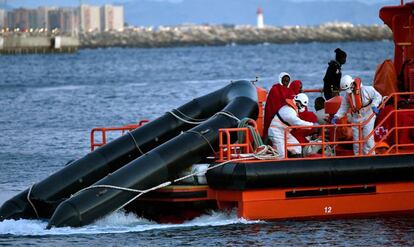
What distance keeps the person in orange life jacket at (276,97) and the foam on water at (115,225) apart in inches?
61.4

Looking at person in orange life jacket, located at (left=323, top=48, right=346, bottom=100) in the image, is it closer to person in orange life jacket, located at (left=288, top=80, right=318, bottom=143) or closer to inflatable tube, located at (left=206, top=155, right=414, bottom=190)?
person in orange life jacket, located at (left=288, top=80, right=318, bottom=143)

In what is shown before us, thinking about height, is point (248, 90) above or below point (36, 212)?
above

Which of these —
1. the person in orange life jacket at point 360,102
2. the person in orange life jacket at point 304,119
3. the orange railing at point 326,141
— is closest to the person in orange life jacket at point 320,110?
the person in orange life jacket at point 304,119

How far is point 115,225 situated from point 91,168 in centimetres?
100

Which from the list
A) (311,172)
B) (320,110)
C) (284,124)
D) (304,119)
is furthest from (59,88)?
(311,172)

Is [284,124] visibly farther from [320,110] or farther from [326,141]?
[320,110]

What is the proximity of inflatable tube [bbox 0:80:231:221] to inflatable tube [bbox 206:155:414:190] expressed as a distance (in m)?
1.68

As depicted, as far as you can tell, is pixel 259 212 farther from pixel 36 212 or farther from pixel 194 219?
pixel 36 212

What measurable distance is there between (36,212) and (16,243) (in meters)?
1.17

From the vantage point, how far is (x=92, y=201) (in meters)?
18.4

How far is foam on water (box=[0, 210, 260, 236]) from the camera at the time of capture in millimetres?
18375

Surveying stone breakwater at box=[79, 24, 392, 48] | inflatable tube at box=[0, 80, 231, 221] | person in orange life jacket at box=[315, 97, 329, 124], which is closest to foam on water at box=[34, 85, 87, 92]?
person in orange life jacket at box=[315, 97, 329, 124]

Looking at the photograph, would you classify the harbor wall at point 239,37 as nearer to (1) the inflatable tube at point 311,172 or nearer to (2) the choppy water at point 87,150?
(2) the choppy water at point 87,150

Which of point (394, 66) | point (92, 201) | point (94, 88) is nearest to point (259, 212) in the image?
point (92, 201)
